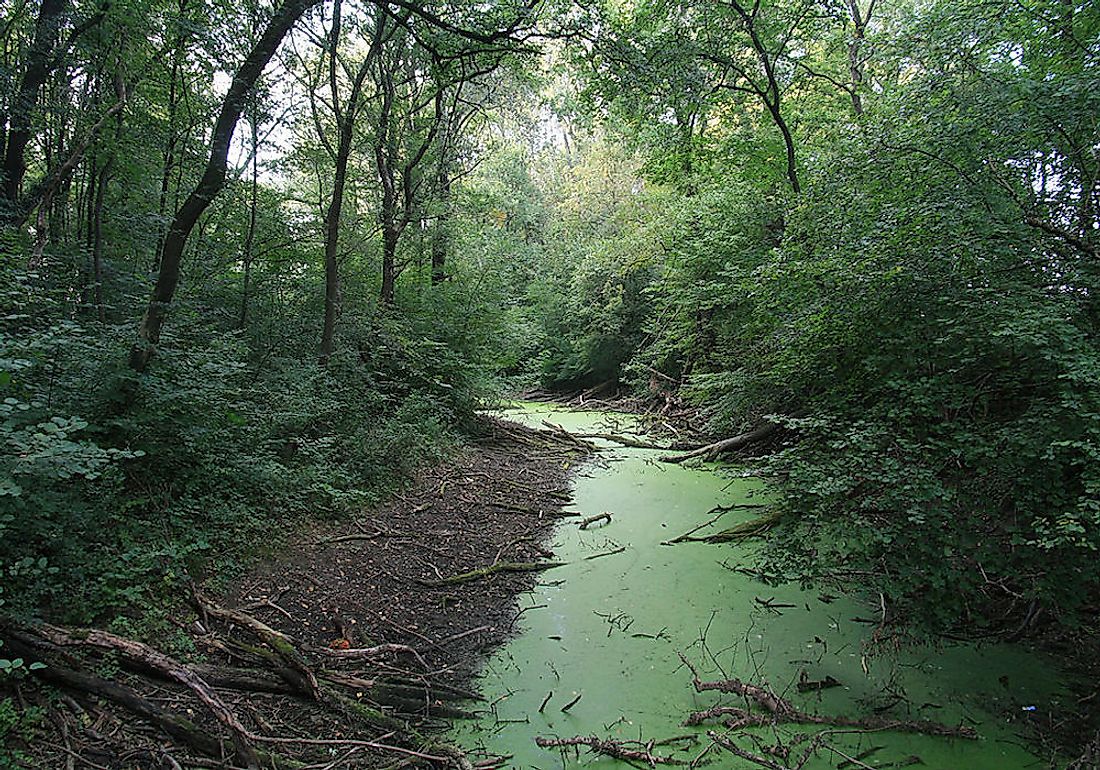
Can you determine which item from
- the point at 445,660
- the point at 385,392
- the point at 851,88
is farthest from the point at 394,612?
the point at 851,88

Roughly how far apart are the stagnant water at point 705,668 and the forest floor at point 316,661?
0.26m

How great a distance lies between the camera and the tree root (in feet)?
12.7

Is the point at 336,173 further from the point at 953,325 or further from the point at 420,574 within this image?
the point at 953,325

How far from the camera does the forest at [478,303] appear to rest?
89.8 inches

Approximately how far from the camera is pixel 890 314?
2.97 m

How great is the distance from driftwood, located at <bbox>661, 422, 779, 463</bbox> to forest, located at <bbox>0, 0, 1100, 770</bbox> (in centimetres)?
7

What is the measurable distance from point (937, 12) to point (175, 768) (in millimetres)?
6044

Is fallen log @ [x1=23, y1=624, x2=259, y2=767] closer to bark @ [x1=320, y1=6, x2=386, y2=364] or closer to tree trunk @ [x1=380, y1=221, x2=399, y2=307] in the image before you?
bark @ [x1=320, y1=6, x2=386, y2=364]

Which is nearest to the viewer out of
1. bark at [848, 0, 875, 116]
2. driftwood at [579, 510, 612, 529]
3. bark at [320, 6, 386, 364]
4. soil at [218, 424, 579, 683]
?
soil at [218, 424, 579, 683]

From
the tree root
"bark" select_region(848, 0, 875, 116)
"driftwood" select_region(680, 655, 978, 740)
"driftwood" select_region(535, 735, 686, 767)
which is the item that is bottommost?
"driftwood" select_region(535, 735, 686, 767)

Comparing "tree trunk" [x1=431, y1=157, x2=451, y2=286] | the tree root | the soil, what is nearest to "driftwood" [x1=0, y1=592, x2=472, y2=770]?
the soil

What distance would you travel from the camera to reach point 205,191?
3.37 metres

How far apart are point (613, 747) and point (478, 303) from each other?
6.66 m

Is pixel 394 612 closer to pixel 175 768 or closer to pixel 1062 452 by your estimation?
pixel 175 768
